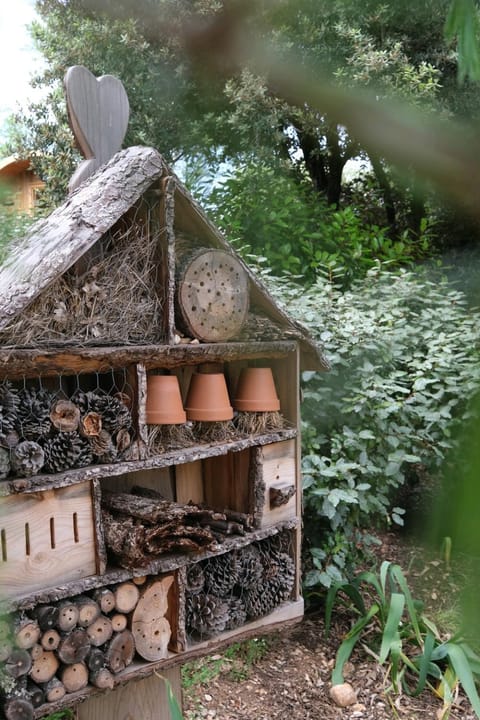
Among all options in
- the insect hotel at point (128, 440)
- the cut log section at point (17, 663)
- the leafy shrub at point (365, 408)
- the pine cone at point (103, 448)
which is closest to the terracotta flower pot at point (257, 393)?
the insect hotel at point (128, 440)

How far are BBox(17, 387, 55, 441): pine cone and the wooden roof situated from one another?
180 mm

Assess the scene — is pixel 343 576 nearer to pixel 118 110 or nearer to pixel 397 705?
pixel 397 705

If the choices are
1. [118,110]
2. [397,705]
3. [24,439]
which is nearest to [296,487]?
[24,439]

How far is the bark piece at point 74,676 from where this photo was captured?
128 centimetres

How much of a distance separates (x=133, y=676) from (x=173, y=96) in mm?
1267

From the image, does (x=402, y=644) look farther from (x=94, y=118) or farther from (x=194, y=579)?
(x=94, y=118)

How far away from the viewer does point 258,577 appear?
5.35ft

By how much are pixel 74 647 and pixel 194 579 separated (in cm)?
34

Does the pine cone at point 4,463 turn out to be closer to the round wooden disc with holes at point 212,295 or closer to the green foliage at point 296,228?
the round wooden disc with holes at point 212,295

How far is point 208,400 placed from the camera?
60.6 inches

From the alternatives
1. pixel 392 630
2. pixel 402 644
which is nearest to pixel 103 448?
pixel 392 630

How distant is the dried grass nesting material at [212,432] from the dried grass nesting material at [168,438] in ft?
0.10

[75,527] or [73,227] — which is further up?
[73,227]

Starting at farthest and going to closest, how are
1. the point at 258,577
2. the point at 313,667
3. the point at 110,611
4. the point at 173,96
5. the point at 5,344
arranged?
the point at 313,667 < the point at 258,577 < the point at 110,611 < the point at 5,344 < the point at 173,96
